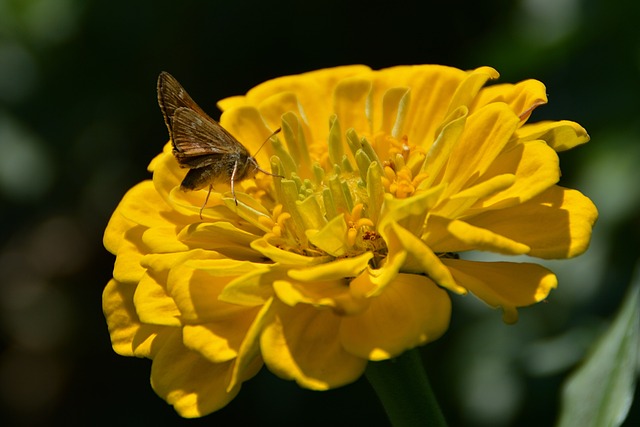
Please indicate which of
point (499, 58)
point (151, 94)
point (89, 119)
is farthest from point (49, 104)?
point (499, 58)

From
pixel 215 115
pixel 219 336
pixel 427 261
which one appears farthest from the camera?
pixel 215 115

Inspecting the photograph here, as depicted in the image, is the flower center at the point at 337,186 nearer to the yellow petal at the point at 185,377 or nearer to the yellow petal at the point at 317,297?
the yellow petal at the point at 317,297

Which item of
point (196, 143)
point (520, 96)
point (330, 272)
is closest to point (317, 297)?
point (330, 272)

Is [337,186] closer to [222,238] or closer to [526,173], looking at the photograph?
[222,238]

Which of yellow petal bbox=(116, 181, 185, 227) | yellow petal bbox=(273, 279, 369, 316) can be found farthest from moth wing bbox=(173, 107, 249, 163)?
yellow petal bbox=(273, 279, 369, 316)

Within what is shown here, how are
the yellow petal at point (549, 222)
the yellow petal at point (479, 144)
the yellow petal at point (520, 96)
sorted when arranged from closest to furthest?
the yellow petal at point (549, 222) → the yellow petal at point (479, 144) → the yellow petal at point (520, 96)

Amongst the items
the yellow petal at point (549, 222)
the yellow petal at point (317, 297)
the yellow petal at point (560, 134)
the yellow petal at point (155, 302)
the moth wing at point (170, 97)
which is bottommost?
the yellow petal at point (155, 302)

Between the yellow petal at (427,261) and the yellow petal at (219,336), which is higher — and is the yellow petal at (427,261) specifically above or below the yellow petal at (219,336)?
above

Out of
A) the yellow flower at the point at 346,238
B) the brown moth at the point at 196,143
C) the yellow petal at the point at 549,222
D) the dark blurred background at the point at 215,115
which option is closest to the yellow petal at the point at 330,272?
the yellow flower at the point at 346,238
